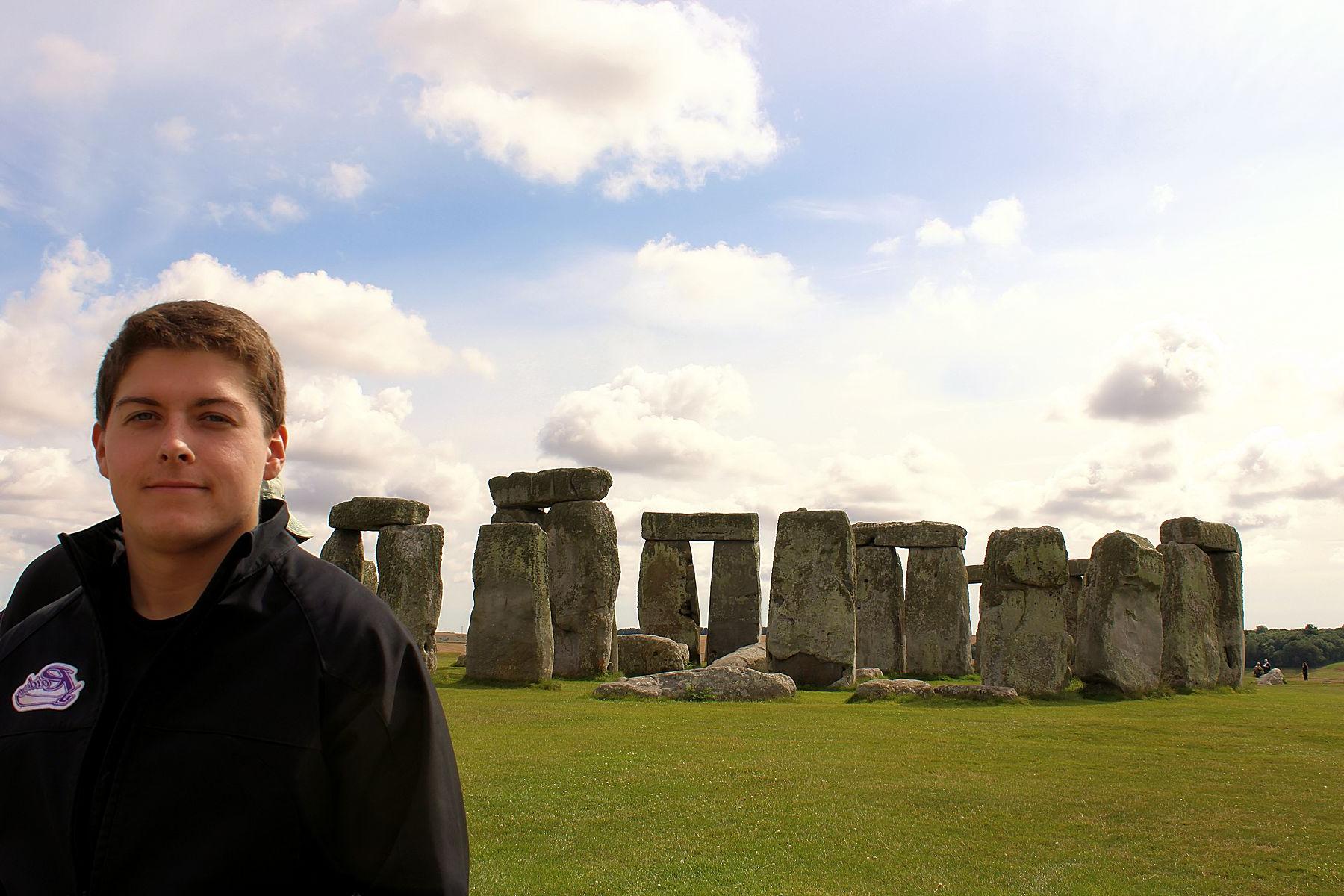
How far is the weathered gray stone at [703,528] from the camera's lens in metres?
22.6

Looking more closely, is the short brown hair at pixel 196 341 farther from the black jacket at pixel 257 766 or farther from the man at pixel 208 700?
the black jacket at pixel 257 766

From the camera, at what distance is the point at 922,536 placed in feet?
73.6

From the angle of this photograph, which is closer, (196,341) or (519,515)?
(196,341)

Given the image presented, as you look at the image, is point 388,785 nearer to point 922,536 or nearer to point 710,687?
point 710,687

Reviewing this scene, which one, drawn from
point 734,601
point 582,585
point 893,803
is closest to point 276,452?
point 893,803

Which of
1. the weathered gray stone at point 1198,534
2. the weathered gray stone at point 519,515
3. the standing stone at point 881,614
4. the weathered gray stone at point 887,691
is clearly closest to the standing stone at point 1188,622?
the weathered gray stone at point 1198,534

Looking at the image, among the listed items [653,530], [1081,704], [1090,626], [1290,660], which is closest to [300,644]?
[1081,704]

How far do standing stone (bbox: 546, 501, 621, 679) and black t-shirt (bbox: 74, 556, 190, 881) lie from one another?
1552 centimetres

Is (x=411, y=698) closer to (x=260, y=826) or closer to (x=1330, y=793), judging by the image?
(x=260, y=826)

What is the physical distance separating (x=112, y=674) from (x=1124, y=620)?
1458cm

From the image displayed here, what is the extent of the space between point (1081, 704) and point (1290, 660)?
30.1 metres

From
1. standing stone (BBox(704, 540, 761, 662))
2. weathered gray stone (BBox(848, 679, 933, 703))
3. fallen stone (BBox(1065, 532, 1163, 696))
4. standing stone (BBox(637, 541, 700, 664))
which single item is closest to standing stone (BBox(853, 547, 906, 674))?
standing stone (BBox(704, 540, 761, 662))

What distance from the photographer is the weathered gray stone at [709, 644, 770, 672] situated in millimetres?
16094

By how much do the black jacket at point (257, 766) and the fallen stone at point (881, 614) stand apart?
2067 centimetres
